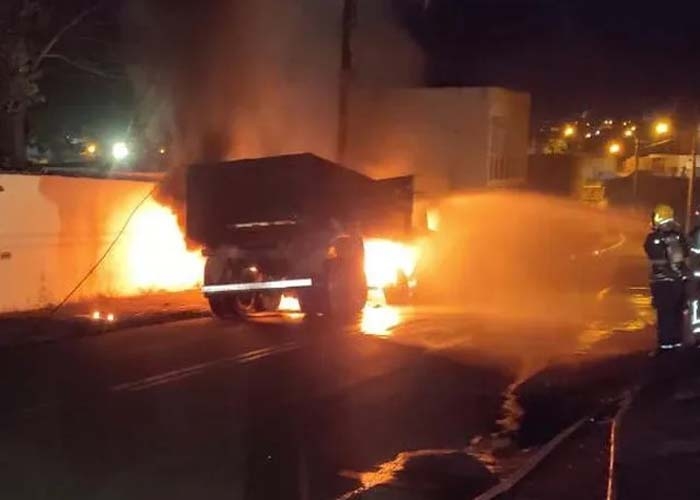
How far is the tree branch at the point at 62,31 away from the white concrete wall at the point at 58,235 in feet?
14.2

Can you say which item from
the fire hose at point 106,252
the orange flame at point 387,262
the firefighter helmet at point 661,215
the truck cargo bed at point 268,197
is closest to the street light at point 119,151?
the fire hose at point 106,252

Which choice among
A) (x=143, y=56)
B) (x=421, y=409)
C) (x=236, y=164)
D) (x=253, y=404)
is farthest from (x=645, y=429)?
(x=143, y=56)

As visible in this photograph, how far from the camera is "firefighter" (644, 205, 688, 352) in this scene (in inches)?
439

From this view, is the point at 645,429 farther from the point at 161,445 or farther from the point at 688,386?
the point at 161,445

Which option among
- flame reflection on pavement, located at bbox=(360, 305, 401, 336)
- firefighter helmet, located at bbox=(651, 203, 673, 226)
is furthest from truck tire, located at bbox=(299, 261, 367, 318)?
firefighter helmet, located at bbox=(651, 203, 673, 226)

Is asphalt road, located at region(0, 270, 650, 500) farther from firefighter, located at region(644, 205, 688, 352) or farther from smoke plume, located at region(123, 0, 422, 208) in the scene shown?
smoke plume, located at region(123, 0, 422, 208)

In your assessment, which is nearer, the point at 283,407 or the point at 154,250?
the point at 283,407

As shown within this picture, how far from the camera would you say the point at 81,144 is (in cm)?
3662

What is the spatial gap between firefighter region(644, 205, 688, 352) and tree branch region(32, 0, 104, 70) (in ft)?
47.7

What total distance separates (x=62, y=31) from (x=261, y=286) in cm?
904

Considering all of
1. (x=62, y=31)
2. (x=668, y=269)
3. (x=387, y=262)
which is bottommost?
(x=387, y=262)

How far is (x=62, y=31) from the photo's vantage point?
869 inches

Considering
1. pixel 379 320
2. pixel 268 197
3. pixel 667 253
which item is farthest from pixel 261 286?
pixel 667 253

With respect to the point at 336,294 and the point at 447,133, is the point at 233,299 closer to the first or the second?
the point at 336,294
